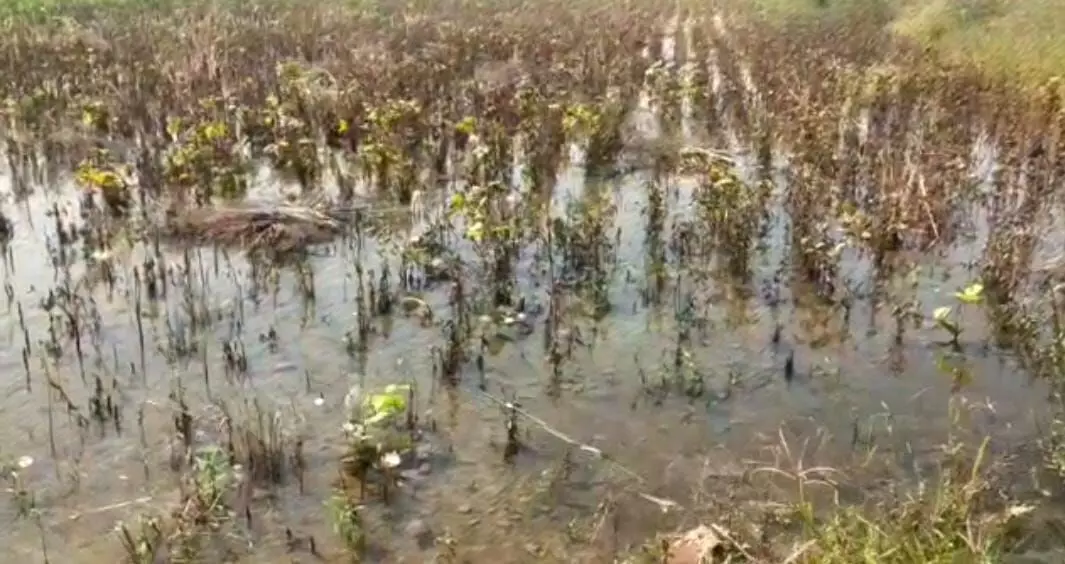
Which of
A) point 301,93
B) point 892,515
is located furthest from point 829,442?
point 301,93

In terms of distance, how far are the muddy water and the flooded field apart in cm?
2

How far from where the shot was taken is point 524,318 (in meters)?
5.90

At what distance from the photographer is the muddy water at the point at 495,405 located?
14.2 feet

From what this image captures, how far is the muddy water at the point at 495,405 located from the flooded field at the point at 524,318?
18mm

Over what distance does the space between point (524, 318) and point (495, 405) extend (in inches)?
→ 36.0

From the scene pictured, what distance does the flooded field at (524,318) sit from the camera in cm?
429

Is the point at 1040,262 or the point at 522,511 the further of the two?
the point at 1040,262

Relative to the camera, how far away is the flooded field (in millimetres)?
4289

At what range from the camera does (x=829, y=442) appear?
4758 mm

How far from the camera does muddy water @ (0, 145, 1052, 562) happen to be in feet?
14.2

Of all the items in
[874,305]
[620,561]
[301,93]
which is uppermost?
[301,93]

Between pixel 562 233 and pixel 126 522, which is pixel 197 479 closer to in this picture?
pixel 126 522

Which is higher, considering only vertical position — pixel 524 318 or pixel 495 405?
pixel 524 318

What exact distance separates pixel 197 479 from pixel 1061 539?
11.2ft
